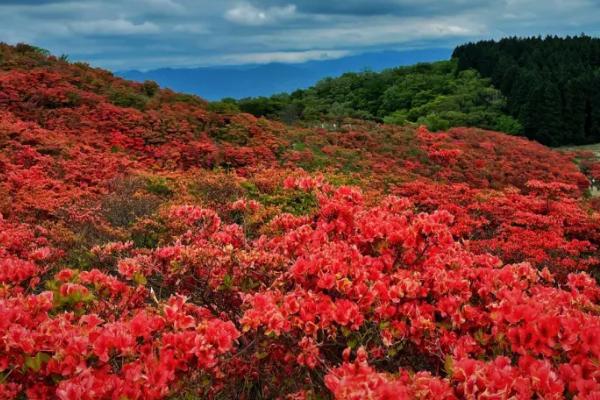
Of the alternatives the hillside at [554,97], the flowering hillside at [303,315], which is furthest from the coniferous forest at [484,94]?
the flowering hillside at [303,315]

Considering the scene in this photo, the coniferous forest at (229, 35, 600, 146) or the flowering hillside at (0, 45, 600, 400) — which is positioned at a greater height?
the coniferous forest at (229, 35, 600, 146)

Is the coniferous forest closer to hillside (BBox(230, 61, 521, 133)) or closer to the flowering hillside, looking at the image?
hillside (BBox(230, 61, 521, 133))

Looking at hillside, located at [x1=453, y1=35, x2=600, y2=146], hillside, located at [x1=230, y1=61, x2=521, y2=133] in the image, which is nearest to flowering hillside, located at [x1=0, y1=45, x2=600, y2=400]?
hillside, located at [x1=230, y1=61, x2=521, y2=133]

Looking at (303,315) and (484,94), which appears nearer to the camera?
(303,315)

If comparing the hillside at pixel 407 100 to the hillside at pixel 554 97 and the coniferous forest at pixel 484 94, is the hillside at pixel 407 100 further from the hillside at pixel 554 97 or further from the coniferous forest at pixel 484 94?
the hillside at pixel 554 97

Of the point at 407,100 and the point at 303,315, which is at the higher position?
the point at 407,100

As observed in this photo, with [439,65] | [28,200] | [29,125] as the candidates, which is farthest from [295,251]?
[439,65]

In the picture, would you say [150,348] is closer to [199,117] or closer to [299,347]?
[299,347]

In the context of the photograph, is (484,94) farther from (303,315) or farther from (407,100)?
(303,315)

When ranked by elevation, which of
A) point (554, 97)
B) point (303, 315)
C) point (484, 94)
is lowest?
point (303, 315)

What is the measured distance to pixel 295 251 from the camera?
3.89 meters

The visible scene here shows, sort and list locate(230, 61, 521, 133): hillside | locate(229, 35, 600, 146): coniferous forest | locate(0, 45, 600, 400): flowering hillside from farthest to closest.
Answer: locate(229, 35, 600, 146): coniferous forest, locate(230, 61, 521, 133): hillside, locate(0, 45, 600, 400): flowering hillside

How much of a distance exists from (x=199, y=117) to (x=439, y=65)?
53262mm

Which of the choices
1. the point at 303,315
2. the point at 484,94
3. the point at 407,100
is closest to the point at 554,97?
the point at 484,94
